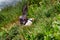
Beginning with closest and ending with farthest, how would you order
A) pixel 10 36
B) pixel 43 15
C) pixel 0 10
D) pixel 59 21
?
pixel 59 21, pixel 10 36, pixel 43 15, pixel 0 10

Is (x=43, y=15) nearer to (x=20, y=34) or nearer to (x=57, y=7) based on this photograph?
(x=57, y=7)

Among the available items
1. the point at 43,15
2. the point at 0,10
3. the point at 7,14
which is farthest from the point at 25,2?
the point at 43,15

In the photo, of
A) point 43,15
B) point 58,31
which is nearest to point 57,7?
point 43,15

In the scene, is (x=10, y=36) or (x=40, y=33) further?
(x=10, y=36)

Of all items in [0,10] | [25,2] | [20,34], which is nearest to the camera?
[20,34]

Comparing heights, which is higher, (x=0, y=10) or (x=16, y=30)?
(x=0, y=10)

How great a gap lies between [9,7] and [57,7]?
543cm

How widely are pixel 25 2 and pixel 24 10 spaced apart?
3.23 feet

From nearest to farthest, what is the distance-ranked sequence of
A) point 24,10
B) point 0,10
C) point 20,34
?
Result: point 20,34 → point 24,10 → point 0,10

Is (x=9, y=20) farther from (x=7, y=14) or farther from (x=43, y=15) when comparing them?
(x=43, y=15)

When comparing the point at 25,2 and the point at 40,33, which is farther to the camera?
the point at 25,2

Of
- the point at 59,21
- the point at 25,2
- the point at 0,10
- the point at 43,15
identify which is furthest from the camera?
the point at 0,10

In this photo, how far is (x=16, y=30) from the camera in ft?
20.7

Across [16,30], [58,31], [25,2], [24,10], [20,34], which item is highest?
[25,2]
